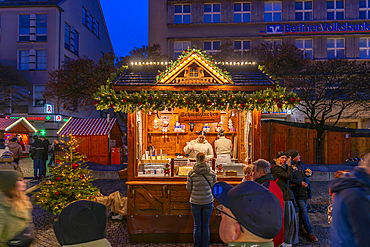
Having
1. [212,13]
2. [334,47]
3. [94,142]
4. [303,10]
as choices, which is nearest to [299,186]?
[94,142]

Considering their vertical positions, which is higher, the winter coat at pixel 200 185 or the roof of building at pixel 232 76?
the roof of building at pixel 232 76

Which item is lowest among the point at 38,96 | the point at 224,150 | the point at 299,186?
the point at 299,186

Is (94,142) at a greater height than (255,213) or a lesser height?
lesser

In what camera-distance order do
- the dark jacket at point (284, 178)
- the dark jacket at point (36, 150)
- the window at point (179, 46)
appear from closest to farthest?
the dark jacket at point (284, 178) < the dark jacket at point (36, 150) < the window at point (179, 46)

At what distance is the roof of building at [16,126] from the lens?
20.8m

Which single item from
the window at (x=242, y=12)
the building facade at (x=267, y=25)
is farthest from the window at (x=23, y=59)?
the window at (x=242, y=12)

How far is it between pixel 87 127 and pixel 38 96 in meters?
12.0

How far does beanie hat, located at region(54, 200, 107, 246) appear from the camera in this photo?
1.79 m

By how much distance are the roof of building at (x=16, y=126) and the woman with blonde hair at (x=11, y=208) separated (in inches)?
873

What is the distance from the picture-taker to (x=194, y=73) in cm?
644

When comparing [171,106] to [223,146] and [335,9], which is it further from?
[335,9]

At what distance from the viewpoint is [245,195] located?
→ 1526 mm

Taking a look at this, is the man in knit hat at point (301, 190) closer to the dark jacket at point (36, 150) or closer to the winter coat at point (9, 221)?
the winter coat at point (9, 221)

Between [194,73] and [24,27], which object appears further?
[24,27]
